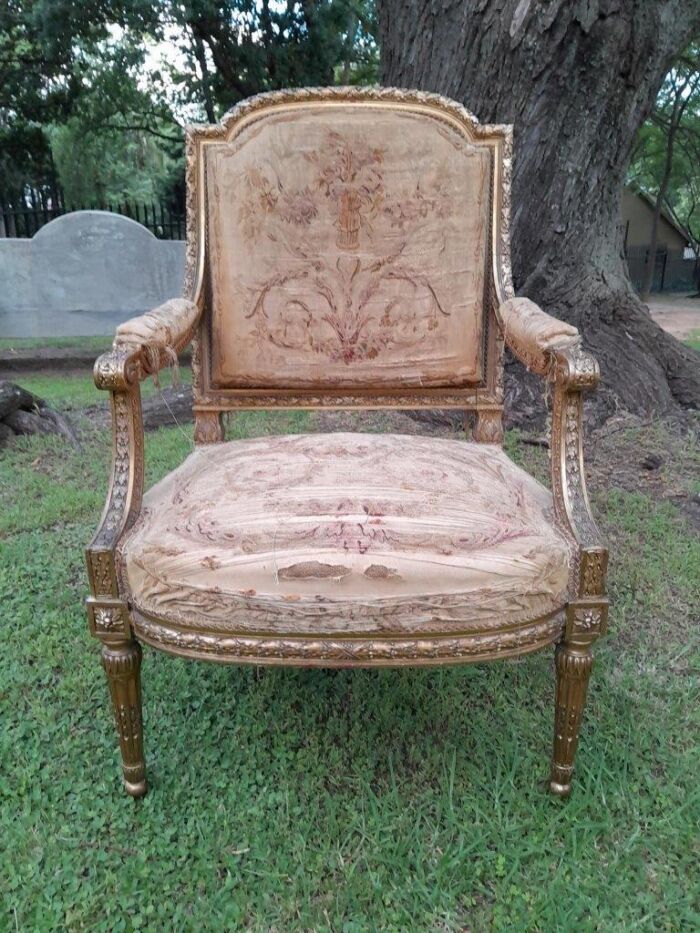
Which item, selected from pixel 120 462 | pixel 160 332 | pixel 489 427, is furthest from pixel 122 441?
pixel 489 427

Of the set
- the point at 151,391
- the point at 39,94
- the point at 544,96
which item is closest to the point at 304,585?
the point at 544,96

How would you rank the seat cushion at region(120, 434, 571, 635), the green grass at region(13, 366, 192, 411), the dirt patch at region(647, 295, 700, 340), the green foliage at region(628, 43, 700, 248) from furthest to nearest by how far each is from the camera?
1. the green foliage at region(628, 43, 700, 248)
2. the dirt patch at region(647, 295, 700, 340)
3. the green grass at region(13, 366, 192, 411)
4. the seat cushion at region(120, 434, 571, 635)

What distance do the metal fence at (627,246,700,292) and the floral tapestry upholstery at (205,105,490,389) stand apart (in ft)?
62.7

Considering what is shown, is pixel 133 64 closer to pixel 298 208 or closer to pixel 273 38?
pixel 273 38

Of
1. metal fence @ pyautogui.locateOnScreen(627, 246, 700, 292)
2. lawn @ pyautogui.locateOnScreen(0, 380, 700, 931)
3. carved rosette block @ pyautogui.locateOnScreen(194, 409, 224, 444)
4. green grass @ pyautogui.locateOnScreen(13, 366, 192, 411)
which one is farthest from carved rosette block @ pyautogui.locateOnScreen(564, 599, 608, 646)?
metal fence @ pyautogui.locateOnScreen(627, 246, 700, 292)

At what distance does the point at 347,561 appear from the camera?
108 centimetres

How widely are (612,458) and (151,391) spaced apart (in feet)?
9.98

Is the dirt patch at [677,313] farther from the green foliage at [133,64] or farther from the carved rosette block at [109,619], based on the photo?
the carved rosette block at [109,619]

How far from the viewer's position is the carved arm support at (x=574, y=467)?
3.79 ft

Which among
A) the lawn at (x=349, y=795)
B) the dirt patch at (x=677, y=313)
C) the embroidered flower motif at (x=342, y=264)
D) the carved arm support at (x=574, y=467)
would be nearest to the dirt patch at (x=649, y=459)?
the lawn at (x=349, y=795)

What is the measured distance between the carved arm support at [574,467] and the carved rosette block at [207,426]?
0.87 metres

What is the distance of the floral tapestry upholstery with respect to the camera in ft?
5.64

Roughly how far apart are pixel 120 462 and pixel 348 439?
0.52 metres

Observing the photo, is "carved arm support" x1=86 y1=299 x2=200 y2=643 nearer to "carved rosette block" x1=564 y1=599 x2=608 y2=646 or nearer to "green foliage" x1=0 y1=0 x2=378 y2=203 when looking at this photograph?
"carved rosette block" x1=564 y1=599 x2=608 y2=646
